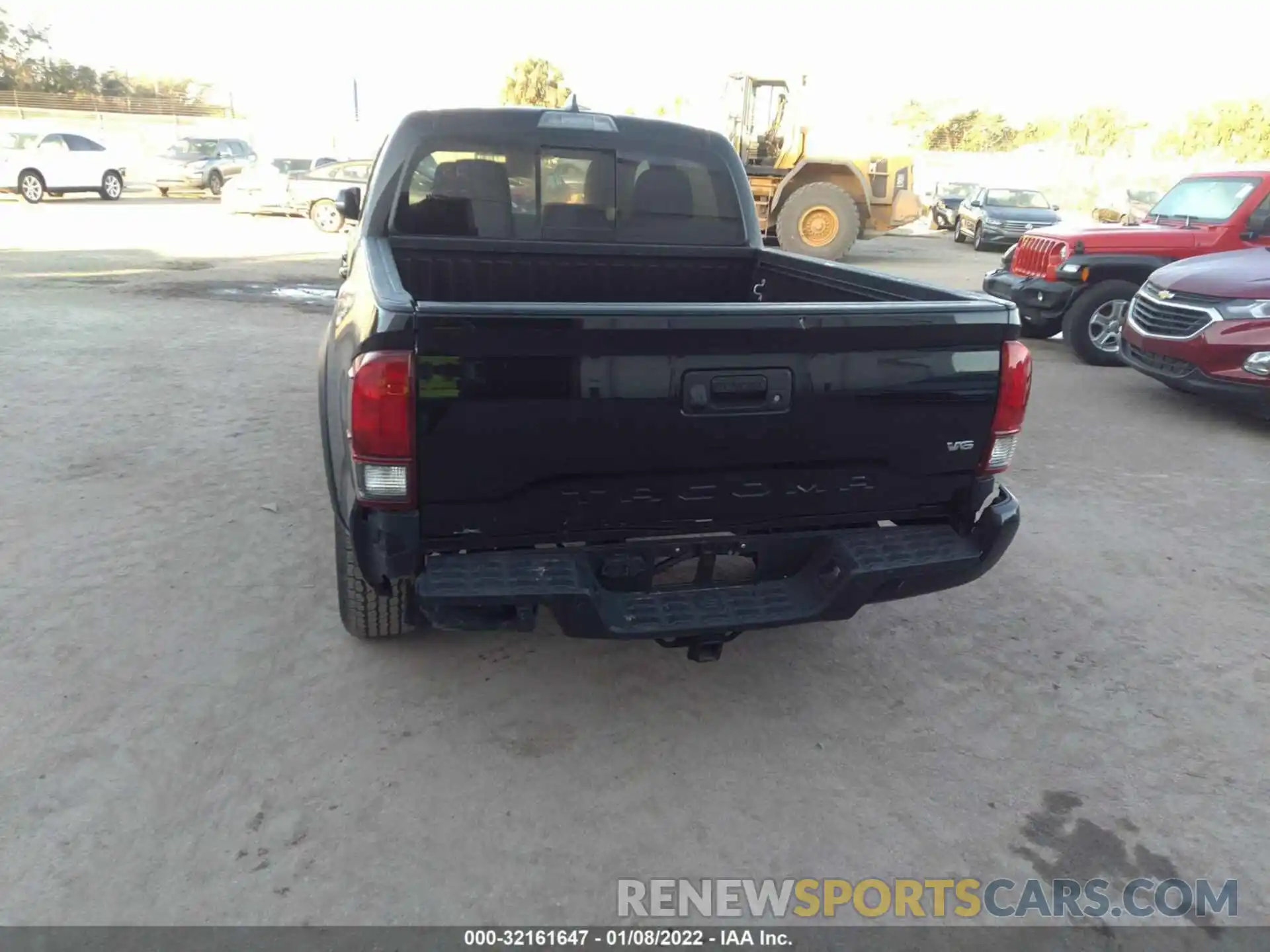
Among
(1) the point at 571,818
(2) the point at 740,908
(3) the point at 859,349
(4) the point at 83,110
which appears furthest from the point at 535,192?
(4) the point at 83,110

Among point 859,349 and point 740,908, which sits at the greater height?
point 859,349

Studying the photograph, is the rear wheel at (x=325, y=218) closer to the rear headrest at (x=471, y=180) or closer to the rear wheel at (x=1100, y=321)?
the rear wheel at (x=1100, y=321)

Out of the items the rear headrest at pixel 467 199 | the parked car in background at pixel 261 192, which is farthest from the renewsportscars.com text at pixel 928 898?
the parked car in background at pixel 261 192

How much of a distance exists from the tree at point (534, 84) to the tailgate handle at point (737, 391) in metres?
45.0

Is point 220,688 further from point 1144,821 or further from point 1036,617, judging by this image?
point 1036,617

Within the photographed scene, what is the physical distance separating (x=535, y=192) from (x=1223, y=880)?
12.4 ft

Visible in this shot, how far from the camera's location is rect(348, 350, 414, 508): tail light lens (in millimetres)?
2271

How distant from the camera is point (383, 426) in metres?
2.32

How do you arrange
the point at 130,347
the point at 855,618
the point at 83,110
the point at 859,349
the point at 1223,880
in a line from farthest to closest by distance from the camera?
the point at 83,110 < the point at 130,347 < the point at 855,618 < the point at 859,349 < the point at 1223,880

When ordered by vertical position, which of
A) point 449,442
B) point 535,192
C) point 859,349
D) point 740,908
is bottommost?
point 740,908

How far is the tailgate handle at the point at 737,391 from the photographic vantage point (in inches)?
98.7

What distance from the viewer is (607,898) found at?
2.32 metres
